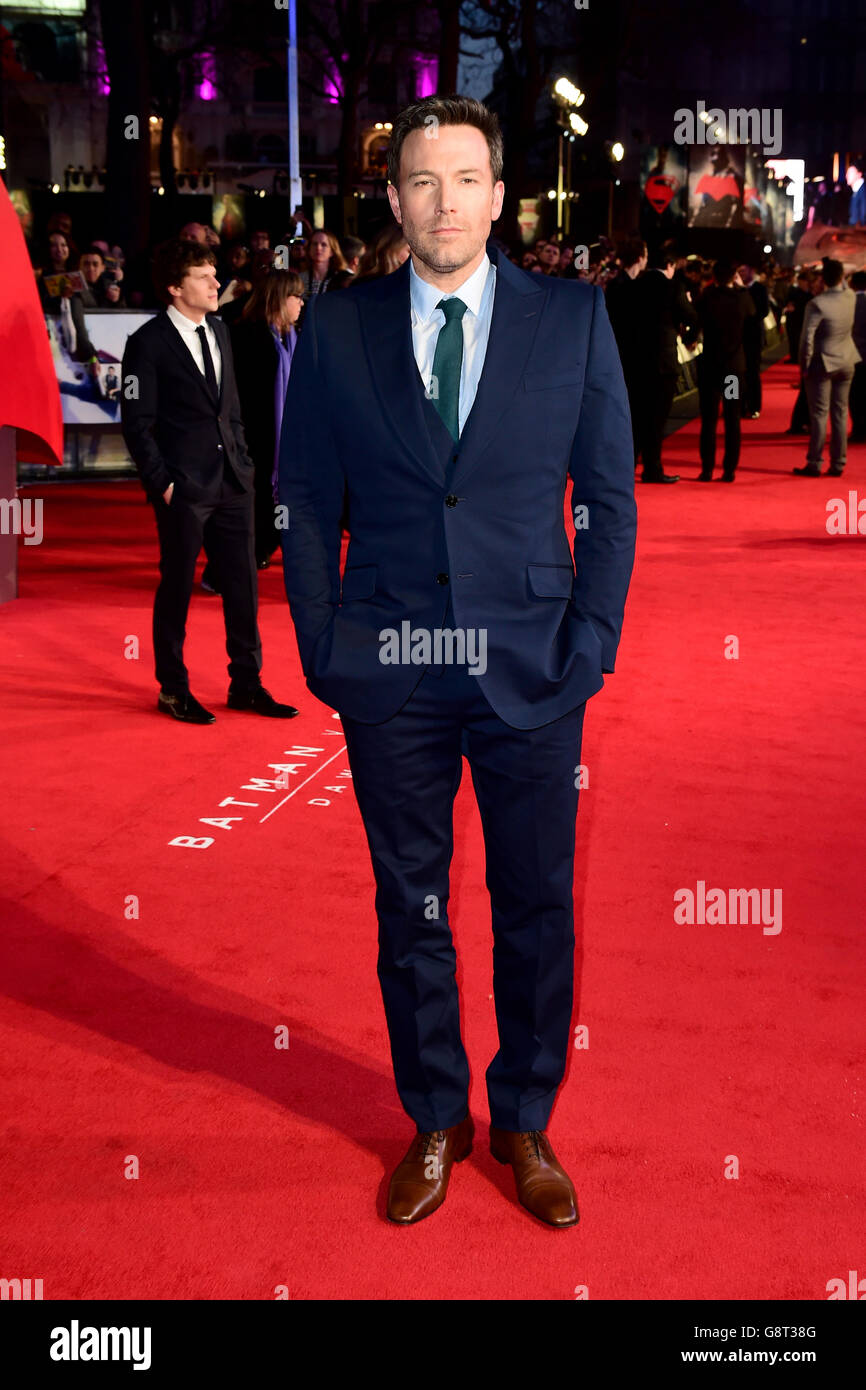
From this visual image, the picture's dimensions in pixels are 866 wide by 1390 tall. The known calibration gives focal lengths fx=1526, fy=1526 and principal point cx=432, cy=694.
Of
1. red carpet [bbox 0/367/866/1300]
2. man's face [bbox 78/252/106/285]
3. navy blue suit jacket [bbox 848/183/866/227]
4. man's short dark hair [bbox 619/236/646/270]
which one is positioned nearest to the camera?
red carpet [bbox 0/367/866/1300]

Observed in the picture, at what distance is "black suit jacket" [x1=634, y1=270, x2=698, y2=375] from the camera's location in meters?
14.1

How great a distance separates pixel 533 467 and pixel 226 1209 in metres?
1.64

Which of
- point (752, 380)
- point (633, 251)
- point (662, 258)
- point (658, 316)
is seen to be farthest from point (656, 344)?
point (752, 380)

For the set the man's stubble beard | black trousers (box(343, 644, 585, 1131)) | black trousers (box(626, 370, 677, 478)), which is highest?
the man's stubble beard

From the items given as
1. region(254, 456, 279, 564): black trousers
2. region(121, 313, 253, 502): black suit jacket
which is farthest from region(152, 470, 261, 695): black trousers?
region(254, 456, 279, 564): black trousers

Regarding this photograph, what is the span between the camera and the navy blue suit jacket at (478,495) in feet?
9.34

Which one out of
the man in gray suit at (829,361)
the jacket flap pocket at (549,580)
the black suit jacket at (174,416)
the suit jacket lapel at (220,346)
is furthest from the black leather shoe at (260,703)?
the man in gray suit at (829,361)

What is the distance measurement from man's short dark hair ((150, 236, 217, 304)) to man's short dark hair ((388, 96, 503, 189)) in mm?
3668

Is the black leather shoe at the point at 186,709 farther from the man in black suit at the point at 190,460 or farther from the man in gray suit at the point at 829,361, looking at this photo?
the man in gray suit at the point at 829,361

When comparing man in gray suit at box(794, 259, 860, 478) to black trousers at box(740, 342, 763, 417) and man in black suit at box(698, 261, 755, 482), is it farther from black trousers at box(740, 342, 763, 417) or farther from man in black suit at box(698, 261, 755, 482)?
black trousers at box(740, 342, 763, 417)

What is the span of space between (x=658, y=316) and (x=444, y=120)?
1171 cm

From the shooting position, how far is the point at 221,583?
678 centimetres

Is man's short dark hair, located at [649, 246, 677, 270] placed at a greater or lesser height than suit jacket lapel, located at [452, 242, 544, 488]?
greater
